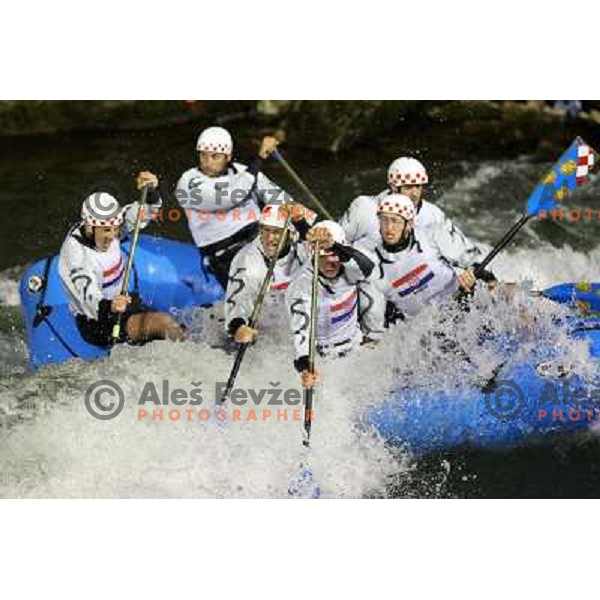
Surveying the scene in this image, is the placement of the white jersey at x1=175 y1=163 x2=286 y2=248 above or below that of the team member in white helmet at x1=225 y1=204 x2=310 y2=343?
above

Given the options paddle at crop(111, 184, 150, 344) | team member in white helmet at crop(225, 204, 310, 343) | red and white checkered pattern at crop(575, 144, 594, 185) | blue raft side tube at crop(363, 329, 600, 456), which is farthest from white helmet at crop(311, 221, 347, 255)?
red and white checkered pattern at crop(575, 144, 594, 185)

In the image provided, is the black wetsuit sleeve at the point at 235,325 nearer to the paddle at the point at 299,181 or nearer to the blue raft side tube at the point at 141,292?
the blue raft side tube at the point at 141,292

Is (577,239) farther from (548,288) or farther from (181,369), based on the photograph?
(181,369)

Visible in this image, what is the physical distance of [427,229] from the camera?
4242mm

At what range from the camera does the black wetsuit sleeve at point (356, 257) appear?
3.97m

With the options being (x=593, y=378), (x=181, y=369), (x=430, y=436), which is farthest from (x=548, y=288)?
(x=181, y=369)

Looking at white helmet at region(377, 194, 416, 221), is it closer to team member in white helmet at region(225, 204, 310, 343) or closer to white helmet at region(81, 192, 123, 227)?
team member in white helmet at region(225, 204, 310, 343)

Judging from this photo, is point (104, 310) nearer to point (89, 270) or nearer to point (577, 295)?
point (89, 270)

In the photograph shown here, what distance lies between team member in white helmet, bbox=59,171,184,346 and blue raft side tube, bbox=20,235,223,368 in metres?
0.05

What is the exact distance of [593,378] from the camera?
13.3ft

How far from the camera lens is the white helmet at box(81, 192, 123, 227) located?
421cm

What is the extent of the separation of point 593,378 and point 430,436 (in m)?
0.58

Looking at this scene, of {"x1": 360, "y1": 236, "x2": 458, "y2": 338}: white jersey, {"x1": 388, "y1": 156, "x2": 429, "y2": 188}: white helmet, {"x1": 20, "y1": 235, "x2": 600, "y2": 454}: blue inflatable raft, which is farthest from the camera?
{"x1": 388, "y1": 156, "x2": 429, "y2": 188}: white helmet

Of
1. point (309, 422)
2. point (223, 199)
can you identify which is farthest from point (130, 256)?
point (309, 422)
